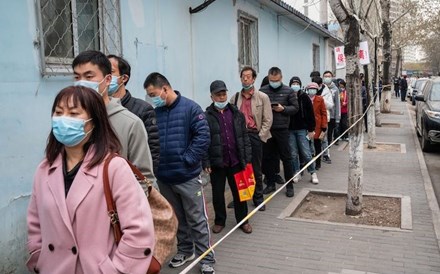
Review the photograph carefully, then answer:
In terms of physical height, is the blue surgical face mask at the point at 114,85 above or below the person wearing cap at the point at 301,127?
above

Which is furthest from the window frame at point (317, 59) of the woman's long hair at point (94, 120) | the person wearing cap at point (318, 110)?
the woman's long hair at point (94, 120)

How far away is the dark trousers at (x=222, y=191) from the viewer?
4.85m

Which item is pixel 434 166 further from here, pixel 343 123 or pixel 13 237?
pixel 13 237

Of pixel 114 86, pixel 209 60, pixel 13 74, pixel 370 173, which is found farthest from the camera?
pixel 370 173

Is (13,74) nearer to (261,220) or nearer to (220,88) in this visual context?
(220,88)

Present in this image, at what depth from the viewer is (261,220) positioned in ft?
18.2

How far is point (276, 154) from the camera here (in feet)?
22.8

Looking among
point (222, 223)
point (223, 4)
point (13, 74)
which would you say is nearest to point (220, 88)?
point (222, 223)

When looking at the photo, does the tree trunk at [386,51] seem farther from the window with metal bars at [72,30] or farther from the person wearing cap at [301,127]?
the window with metal bars at [72,30]

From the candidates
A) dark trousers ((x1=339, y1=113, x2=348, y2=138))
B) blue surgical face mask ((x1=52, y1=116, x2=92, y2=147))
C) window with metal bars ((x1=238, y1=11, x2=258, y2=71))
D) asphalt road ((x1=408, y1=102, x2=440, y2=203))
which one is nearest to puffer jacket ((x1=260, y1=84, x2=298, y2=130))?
window with metal bars ((x1=238, y1=11, x2=258, y2=71))

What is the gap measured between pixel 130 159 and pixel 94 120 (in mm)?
503

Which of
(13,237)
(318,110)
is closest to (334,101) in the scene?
(318,110)

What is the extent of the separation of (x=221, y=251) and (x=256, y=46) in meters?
5.98

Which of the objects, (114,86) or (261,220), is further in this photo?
(261,220)
